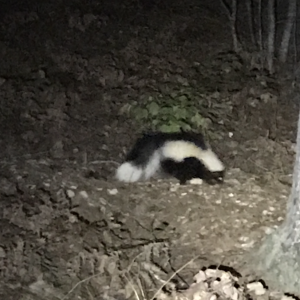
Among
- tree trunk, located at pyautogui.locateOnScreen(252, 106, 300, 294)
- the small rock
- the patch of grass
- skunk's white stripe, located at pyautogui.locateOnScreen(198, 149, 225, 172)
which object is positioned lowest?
tree trunk, located at pyautogui.locateOnScreen(252, 106, 300, 294)

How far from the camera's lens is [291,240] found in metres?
3.80

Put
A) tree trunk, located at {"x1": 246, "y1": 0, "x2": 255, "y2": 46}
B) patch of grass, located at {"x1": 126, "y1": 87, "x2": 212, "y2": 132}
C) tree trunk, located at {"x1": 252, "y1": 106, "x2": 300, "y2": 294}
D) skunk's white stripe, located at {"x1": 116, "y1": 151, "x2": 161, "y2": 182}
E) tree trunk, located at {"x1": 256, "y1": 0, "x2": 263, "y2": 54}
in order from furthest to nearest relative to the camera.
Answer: tree trunk, located at {"x1": 246, "y1": 0, "x2": 255, "y2": 46}
tree trunk, located at {"x1": 256, "y1": 0, "x2": 263, "y2": 54}
patch of grass, located at {"x1": 126, "y1": 87, "x2": 212, "y2": 132}
skunk's white stripe, located at {"x1": 116, "y1": 151, "x2": 161, "y2": 182}
tree trunk, located at {"x1": 252, "y1": 106, "x2": 300, "y2": 294}

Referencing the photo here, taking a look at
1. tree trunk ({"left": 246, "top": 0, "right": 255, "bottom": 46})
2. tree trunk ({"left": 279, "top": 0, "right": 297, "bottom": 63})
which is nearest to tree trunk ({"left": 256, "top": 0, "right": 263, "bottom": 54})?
tree trunk ({"left": 246, "top": 0, "right": 255, "bottom": 46})

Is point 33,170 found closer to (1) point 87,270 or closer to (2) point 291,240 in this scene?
(1) point 87,270

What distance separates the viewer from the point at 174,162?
463 cm

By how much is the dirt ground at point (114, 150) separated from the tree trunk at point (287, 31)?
0.42m

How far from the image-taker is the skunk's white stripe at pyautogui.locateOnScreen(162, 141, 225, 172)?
465 centimetres

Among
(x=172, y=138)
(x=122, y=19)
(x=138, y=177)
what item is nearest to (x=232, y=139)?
(x=172, y=138)

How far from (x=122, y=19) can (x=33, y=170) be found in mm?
2680

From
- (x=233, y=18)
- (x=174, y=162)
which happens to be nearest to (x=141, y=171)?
(x=174, y=162)

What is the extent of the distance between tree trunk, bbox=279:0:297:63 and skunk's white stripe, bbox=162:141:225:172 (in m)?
1.89

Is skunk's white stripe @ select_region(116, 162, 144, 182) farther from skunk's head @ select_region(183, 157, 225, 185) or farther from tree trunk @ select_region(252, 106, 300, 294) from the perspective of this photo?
tree trunk @ select_region(252, 106, 300, 294)

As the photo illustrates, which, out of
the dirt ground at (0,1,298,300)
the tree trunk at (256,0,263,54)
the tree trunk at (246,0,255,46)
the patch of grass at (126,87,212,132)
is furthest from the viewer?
the tree trunk at (246,0,255,46)

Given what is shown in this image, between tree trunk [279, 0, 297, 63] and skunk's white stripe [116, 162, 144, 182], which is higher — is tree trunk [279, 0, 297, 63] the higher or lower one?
the higher one
